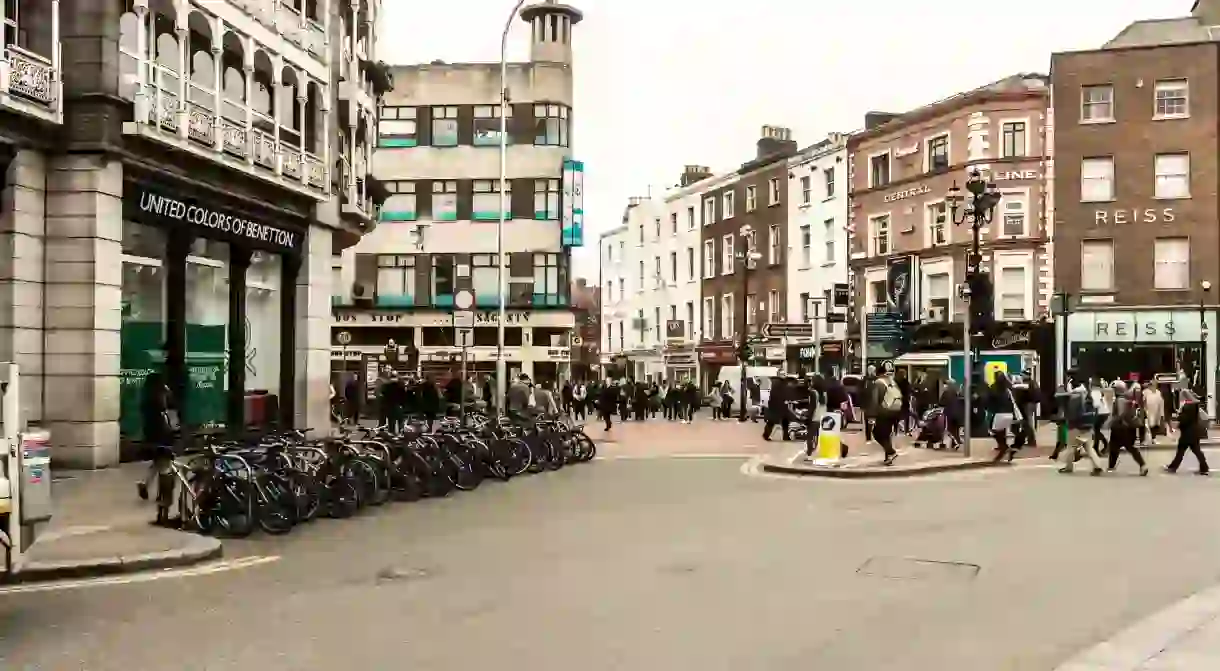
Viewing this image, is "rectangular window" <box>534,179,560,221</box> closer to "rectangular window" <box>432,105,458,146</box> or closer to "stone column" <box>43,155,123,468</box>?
"rectangular window" <box>432,105,458,146</box>

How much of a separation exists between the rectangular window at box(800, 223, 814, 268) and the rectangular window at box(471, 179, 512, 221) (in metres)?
12.6

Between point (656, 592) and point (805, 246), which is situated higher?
point (805, 246)

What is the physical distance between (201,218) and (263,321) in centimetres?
416

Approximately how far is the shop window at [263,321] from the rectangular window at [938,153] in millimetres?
26654

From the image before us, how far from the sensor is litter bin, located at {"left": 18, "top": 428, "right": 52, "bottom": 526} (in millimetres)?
7930

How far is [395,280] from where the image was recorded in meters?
53.4

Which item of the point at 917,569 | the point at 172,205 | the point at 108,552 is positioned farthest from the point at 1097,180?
the point at 108,552

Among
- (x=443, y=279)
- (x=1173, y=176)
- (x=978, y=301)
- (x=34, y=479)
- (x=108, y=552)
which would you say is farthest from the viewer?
(x=443, y=279)

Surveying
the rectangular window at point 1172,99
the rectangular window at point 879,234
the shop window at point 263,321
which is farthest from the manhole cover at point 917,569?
the rectangular window at point 879,234

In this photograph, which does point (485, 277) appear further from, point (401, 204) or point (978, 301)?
point (978, 301)

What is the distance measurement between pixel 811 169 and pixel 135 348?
36.2 m

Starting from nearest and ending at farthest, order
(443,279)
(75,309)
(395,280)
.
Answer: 1. (75,309)
2. (443,279)
3. (395,280)

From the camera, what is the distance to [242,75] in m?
22.9

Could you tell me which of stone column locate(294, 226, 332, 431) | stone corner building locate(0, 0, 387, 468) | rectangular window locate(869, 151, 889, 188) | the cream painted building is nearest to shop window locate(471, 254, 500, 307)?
the cream painted building
